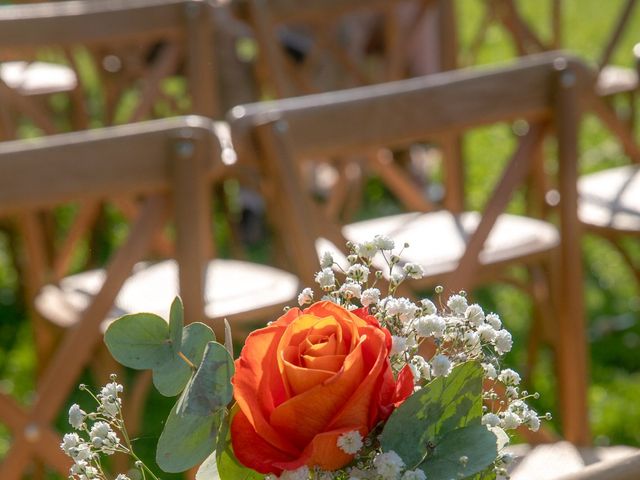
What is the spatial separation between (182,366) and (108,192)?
952mm

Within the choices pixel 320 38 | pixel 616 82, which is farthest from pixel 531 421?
pixel 616 82

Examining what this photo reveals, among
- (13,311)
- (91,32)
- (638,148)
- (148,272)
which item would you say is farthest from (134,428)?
(13,311)

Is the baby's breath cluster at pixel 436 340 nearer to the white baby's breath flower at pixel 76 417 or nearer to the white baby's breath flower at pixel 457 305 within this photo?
the white baby's breath flower at pixel 457 305

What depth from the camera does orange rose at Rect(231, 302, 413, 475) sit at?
0.76m

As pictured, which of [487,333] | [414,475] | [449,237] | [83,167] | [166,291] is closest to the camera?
[414,475]

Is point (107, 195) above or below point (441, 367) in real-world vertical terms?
above

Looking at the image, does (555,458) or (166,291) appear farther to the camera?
(166,291)

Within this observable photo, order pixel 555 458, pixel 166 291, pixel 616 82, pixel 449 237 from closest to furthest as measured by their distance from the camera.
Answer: pixel 555 458
pixel 166 291
pixel 449 237
pixel 616 82

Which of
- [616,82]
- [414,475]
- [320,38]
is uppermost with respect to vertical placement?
[320,38]

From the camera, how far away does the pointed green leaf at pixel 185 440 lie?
787 millimetres

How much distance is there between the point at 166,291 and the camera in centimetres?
267

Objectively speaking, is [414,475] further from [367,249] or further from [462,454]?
[367,249]

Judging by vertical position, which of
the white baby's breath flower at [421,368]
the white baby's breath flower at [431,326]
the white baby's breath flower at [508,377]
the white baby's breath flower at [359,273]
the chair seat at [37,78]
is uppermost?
the chair seat at [37,78]

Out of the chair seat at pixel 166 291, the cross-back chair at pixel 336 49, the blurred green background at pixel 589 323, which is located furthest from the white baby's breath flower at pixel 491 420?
the blurred green background at pixel 589 323
